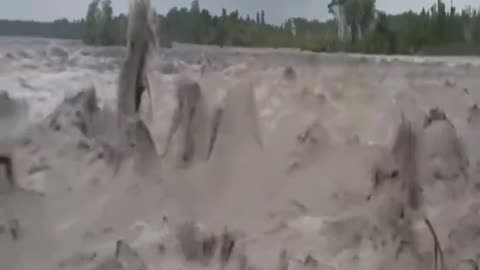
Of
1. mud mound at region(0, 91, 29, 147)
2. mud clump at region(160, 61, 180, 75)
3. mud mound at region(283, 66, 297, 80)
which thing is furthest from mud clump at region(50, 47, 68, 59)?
mud mound at region(283, 66, 297, 80)

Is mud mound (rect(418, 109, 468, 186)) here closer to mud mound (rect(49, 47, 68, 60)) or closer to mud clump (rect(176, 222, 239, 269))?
mud clump (rect(176, 222, 239, 269))

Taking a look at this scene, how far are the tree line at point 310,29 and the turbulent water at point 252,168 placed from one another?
0.03 meters

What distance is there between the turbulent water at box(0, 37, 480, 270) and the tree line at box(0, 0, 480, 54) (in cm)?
3

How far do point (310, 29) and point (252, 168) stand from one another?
356mm

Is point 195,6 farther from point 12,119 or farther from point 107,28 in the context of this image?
point 12,119

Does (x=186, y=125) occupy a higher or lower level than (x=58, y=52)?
lower

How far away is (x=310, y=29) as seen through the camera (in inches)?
59.9

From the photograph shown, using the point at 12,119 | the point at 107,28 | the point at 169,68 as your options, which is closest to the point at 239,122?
the point at 169,68

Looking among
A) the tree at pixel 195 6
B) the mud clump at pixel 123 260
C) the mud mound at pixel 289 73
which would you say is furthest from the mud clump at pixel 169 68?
the mud clump at pixel 123 260

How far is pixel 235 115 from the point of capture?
1.60 meters

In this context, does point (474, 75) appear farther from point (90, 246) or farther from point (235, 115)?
point (90, 246)

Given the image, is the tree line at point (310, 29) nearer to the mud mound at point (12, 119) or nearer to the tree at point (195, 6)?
the tree at point (195, 6)

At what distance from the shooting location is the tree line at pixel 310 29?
4.61 ft

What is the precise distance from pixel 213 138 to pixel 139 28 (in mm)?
310
